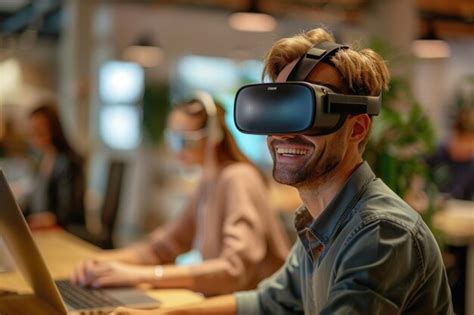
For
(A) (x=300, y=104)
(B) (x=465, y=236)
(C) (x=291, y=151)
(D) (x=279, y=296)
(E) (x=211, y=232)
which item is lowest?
(B) (x=465, y=236)

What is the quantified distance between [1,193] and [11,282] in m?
0.60

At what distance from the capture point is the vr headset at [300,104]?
1325 mm

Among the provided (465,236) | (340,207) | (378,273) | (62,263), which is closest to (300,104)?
(340,207)

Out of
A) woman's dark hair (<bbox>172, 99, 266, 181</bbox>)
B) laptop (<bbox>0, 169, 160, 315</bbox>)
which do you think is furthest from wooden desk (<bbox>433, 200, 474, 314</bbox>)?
laptop (<bbox>0, 169, 160, 315</bbox>)

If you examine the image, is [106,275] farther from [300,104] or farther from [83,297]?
[300,104]

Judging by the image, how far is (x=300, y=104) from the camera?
1334 mm

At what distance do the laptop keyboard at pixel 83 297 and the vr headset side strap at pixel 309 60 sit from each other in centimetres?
89

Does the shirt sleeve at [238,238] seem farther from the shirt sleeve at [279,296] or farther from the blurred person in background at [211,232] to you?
the shirt sleeve at [279,296]

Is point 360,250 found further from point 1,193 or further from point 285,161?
point 1,193

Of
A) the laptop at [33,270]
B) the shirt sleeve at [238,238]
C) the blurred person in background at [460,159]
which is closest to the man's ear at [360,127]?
the laptop at [33,270]

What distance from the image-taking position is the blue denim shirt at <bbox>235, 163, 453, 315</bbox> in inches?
48.8

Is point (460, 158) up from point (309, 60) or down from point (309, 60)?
down

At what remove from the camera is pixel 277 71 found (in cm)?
154

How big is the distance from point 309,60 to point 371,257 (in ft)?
1.36
